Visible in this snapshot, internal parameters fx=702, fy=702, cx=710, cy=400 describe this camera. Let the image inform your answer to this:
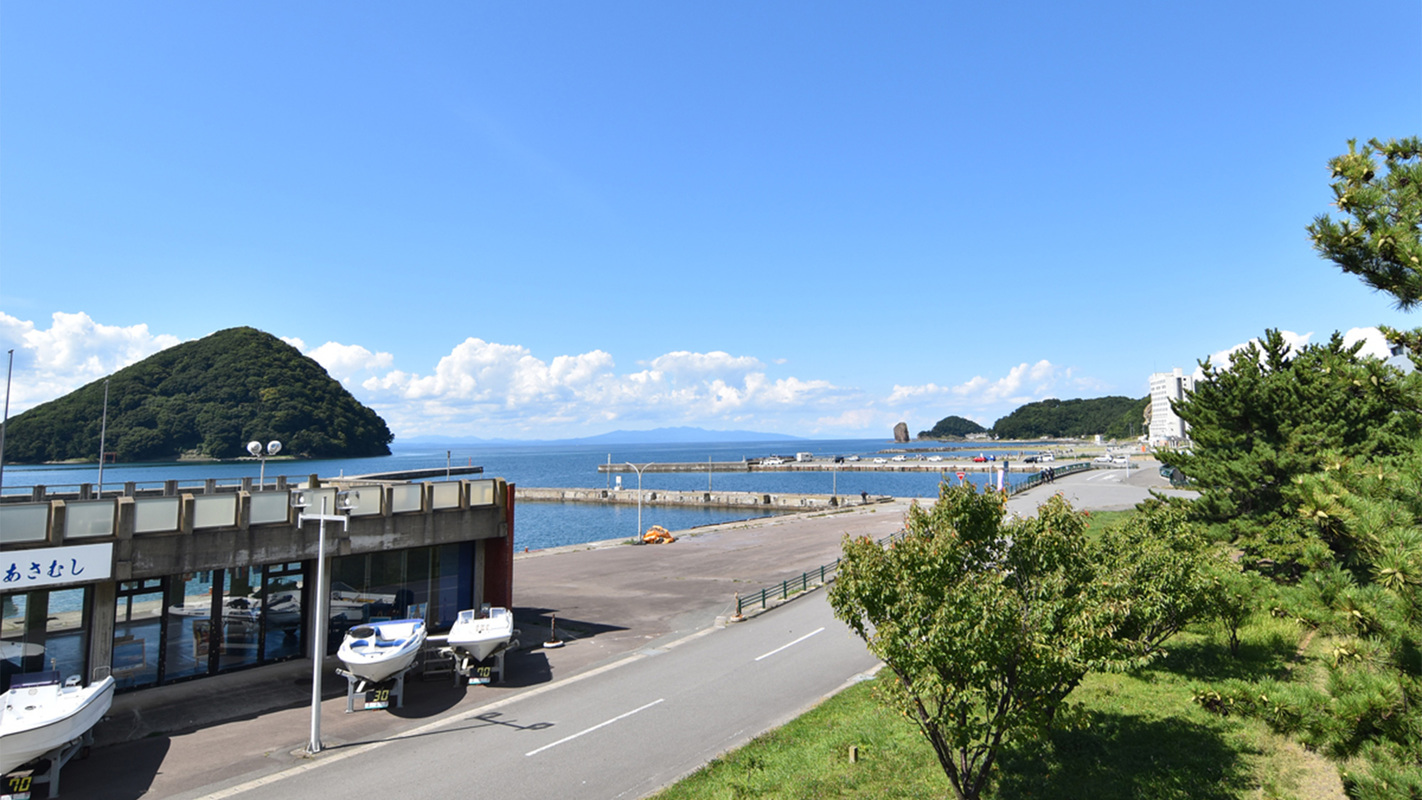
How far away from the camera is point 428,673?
814 inches

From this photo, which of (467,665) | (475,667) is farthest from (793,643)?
(467,665)

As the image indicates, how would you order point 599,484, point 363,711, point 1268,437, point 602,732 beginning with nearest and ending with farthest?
point 602,732
point 363,711
point 1268,437
point 599,484

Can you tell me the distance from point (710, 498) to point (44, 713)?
305 feet

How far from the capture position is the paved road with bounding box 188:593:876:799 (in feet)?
45.1

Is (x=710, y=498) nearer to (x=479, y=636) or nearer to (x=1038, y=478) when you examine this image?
(x=1038, y=478)

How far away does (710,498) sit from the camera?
10544 cm

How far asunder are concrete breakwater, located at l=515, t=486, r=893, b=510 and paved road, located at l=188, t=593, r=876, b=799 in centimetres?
5759

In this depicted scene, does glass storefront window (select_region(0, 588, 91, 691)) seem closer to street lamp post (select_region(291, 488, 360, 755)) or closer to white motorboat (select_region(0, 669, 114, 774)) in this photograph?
white motorboat (select_region(0, 669, 114, 774))

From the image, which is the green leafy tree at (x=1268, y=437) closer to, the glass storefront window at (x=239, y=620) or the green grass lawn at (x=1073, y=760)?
the green grass lawn at (x=1073, y=760)

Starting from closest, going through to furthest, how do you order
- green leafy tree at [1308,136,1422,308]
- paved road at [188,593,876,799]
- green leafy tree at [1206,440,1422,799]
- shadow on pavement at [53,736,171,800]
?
1. green leafy tree at [1206,440,1422,799]
2. green leafy tree at [1308,136,1422,308]
3. shadow on pavement at [53,736,171,800]
4. paved road at [188,593,876,799]

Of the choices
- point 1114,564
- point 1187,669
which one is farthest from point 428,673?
point 1187,669

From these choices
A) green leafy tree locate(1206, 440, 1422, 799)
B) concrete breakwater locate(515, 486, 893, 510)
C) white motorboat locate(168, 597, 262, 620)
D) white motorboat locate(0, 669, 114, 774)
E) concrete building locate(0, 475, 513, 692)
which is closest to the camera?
green leafy tree locate(1206, 440, 1422, 799)

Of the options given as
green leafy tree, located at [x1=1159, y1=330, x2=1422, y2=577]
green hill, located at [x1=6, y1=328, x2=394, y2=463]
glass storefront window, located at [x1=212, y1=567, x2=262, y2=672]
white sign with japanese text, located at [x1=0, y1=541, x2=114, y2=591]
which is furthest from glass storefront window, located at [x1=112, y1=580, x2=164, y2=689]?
green hill, located at [x1=6, y1=328, x2=394, y2=463]

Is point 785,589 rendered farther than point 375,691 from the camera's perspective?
Yes
